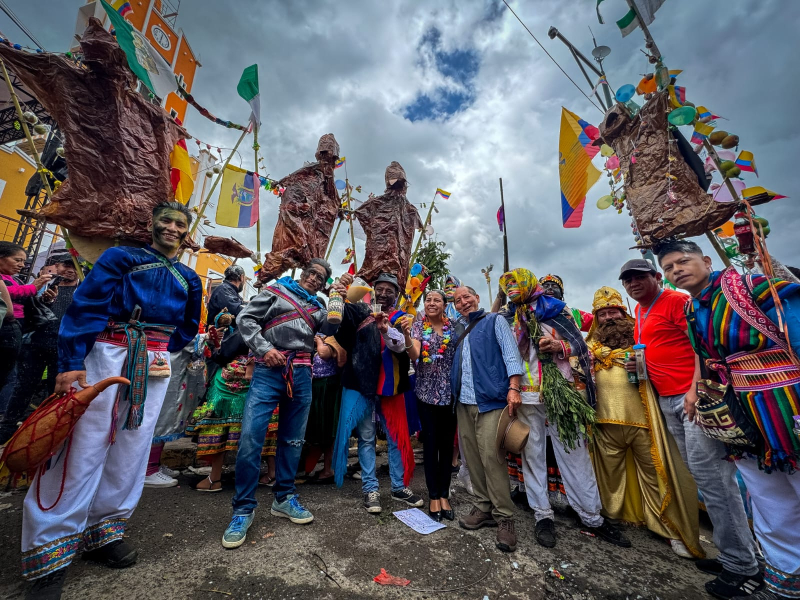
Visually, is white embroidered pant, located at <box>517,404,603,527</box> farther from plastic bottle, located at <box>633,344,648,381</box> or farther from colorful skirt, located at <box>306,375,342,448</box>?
colorful skirt, located at <box>306,375,342,448</box>

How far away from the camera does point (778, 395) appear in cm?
166

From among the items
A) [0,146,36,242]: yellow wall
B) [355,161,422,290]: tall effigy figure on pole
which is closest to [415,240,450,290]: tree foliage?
[355,161,422,290]: tall effigy figure on pole

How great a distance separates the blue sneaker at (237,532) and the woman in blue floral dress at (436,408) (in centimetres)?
141

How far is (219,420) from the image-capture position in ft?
10.5

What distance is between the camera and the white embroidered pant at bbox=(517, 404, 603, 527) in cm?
261

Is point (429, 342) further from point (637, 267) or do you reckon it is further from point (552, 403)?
point (637, 267)

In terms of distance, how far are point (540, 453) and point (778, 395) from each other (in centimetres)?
153

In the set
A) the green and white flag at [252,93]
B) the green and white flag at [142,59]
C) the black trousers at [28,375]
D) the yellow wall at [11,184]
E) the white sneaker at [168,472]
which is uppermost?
the yellow wall at [11,184]

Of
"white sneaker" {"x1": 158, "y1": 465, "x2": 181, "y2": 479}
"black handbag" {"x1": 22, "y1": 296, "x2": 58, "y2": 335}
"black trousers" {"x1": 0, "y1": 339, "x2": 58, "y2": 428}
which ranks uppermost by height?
"black handbag" {"x1": 22, "y1": 296, "x2": 58, "y2": 335}

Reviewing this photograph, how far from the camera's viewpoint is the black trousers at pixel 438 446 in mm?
2809

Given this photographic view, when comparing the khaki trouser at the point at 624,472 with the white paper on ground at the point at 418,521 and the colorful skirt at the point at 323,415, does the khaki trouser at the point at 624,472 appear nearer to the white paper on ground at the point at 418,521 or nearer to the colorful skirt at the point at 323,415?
the white paper on ground at the point at 418,521

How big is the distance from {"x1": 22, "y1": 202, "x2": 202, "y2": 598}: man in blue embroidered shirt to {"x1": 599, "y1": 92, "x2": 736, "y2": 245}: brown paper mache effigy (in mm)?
3921

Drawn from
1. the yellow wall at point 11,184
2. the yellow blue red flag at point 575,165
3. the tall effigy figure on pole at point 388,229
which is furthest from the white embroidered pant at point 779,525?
the yellow wall at point 11,184

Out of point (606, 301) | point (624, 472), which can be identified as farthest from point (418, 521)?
point (606, 301)
